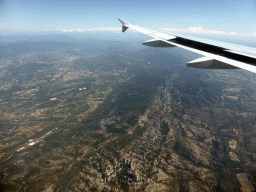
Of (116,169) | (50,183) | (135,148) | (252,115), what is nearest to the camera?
(50,183)

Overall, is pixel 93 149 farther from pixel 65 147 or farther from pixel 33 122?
pixel 33 122

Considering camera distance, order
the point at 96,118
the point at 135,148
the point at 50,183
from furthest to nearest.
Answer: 1. the point at 96,118
2. the point at 135,148
3. the point at 50,183

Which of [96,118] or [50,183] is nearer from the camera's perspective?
[50,183]

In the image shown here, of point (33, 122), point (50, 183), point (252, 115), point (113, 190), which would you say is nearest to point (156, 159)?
point (113, 190)

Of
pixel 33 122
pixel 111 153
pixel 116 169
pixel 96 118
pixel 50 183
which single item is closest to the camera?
pixel 50 183

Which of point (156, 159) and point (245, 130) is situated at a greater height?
point (245, 130)

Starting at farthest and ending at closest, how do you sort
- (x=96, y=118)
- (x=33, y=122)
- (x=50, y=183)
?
1. (x=96, y=118)
2. (x=33, y=122)
3. (x=50, y=183)

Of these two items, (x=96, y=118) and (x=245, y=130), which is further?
(x=96, y=118)

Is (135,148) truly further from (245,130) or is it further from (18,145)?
(245,130)

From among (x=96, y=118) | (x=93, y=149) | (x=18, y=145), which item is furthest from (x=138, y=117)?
(x=18, y=145)
